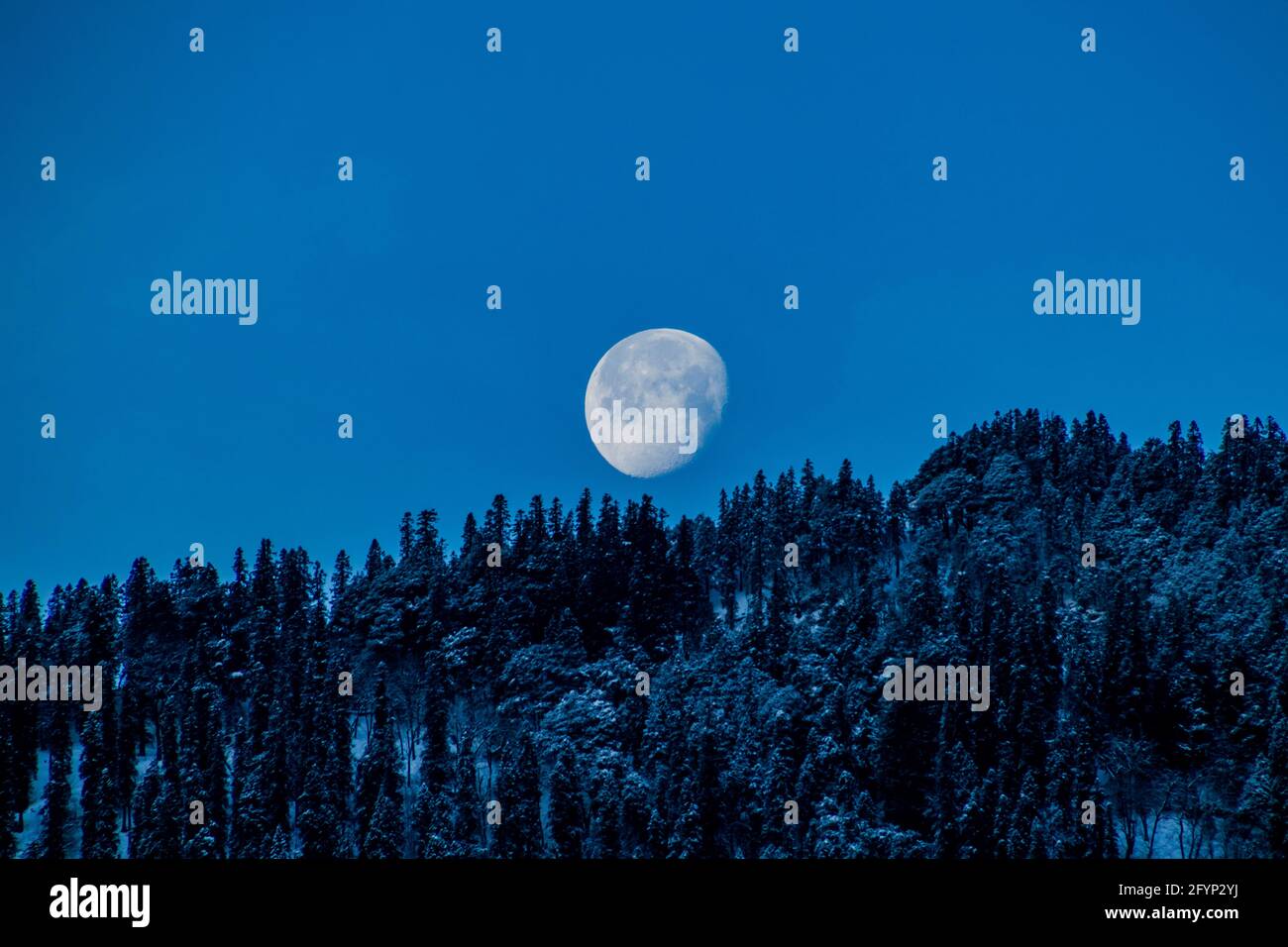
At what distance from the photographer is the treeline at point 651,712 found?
12875 cm

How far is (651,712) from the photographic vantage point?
491ft

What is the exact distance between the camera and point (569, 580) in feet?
598

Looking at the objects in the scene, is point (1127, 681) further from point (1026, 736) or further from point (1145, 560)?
point (1145, 560)

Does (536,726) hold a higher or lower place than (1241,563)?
lower

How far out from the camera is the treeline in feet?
422

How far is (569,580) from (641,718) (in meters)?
37.4

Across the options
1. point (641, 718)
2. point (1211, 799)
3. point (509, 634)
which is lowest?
point (1211, 799)

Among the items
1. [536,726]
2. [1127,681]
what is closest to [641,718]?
[536,726]
